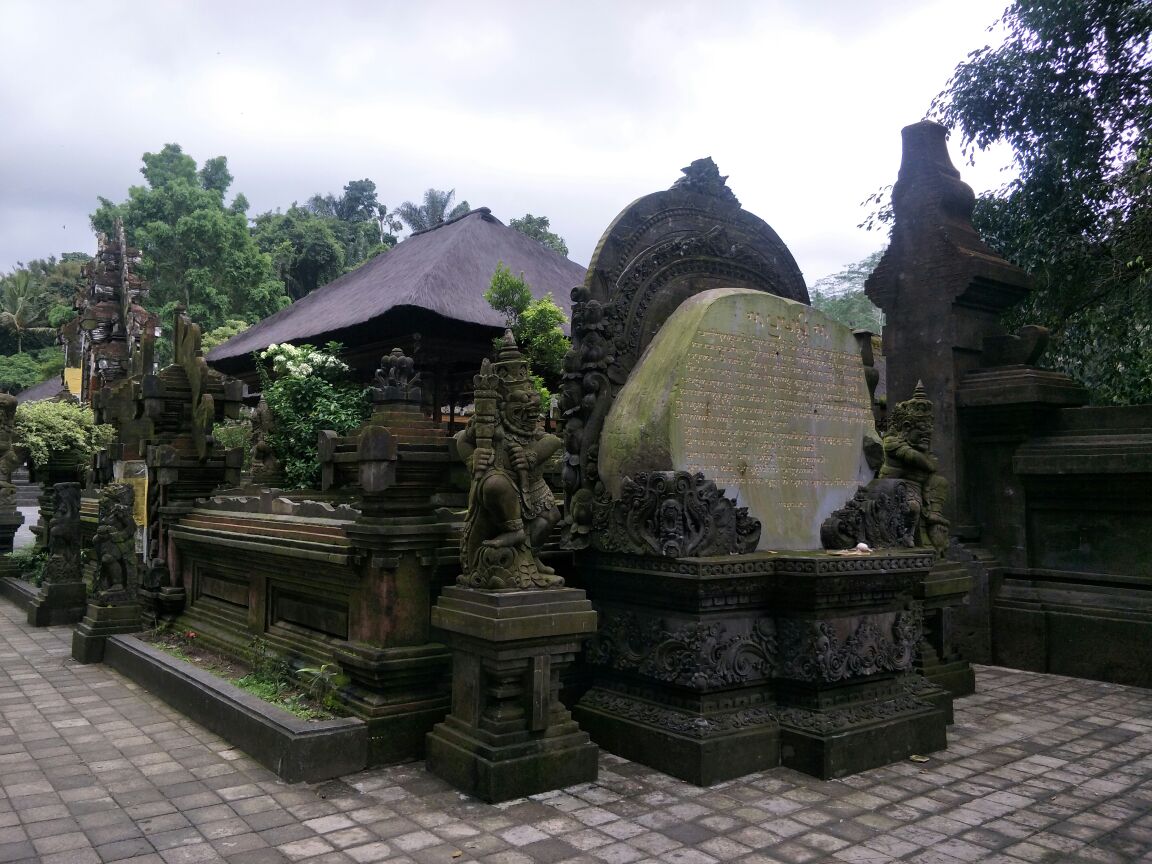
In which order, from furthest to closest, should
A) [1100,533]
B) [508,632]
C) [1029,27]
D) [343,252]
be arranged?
[343,252], [1029,27], [1100,533], [508,632]

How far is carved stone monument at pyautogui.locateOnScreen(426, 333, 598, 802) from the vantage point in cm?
455

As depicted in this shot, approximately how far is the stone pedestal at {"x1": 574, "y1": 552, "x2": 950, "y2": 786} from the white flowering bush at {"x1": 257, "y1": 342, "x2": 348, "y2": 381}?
36.7 ft

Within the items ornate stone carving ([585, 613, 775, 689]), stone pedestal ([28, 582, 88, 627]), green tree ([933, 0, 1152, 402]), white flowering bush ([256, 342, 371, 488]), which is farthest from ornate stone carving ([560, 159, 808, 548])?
white flowering bush ([256, 342, 371, 488])

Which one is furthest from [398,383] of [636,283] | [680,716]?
[680,716]

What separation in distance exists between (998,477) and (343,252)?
38.5 metres

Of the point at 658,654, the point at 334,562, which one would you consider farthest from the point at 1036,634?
the point at 334,562

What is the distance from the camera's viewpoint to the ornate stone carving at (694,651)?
5.04m

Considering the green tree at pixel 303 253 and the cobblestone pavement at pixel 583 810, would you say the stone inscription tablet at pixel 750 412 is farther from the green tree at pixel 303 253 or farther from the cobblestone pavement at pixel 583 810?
the green tree at pixel 303 253

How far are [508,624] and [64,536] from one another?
27.4 feet

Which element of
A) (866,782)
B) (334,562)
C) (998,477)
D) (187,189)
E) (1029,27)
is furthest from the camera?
(187,189)

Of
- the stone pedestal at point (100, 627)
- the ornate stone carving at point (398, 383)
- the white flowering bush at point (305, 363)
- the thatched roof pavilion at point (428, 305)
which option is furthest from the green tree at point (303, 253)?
the ornate stone carving at point (398, 383)

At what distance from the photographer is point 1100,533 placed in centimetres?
789

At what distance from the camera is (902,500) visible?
20.1 feet

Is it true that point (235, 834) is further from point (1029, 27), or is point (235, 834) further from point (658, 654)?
point (1029, 27)
